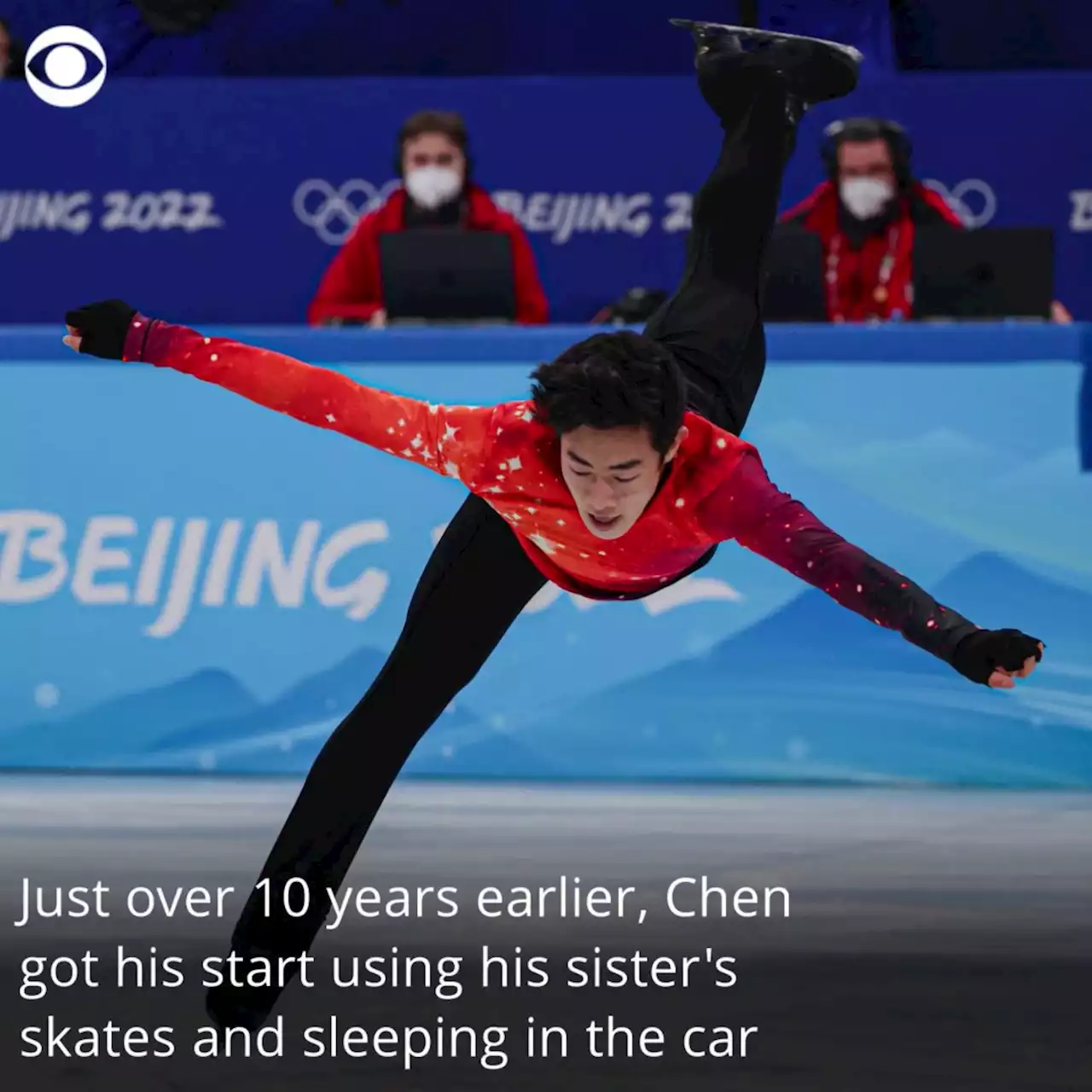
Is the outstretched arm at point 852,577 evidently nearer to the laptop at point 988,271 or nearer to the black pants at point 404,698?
the black pants at point 404,698

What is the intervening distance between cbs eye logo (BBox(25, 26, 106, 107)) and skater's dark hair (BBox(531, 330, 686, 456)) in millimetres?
5703

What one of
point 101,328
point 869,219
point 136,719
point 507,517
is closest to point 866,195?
point 869,219

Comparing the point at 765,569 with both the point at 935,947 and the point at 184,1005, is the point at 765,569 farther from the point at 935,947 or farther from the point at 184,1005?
Result: the point at 184,1005

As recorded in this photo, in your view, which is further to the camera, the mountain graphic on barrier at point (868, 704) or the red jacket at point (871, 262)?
the red jacket at point (871, 262)

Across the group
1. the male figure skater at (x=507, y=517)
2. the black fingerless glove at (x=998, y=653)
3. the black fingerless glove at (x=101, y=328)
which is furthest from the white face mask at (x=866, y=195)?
the black fingerless glove at (x=998, y=653)

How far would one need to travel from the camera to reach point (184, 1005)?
3902 millimetres

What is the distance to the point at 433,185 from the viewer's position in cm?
751

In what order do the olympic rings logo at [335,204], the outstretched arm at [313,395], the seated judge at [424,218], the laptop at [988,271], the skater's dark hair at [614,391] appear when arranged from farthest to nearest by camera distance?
the olympic rings logo at [335,204]
the seated judge at [424,218]
the laptop at [988,271]
the outstretched arm at [313,395]
the skater's dark hair at [614,391]

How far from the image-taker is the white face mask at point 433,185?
A: 294 inches

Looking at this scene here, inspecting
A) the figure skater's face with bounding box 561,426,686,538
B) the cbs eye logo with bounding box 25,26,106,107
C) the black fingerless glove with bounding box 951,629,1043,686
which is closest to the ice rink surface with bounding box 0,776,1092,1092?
the black fingerless glove with bounding box 951,629,1043,686

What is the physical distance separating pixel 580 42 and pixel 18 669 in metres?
4.57

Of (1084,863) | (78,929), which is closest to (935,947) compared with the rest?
(1084,863)

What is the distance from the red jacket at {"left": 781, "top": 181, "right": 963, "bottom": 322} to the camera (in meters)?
7.36

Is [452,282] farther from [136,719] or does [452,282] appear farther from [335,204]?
[335,204]
